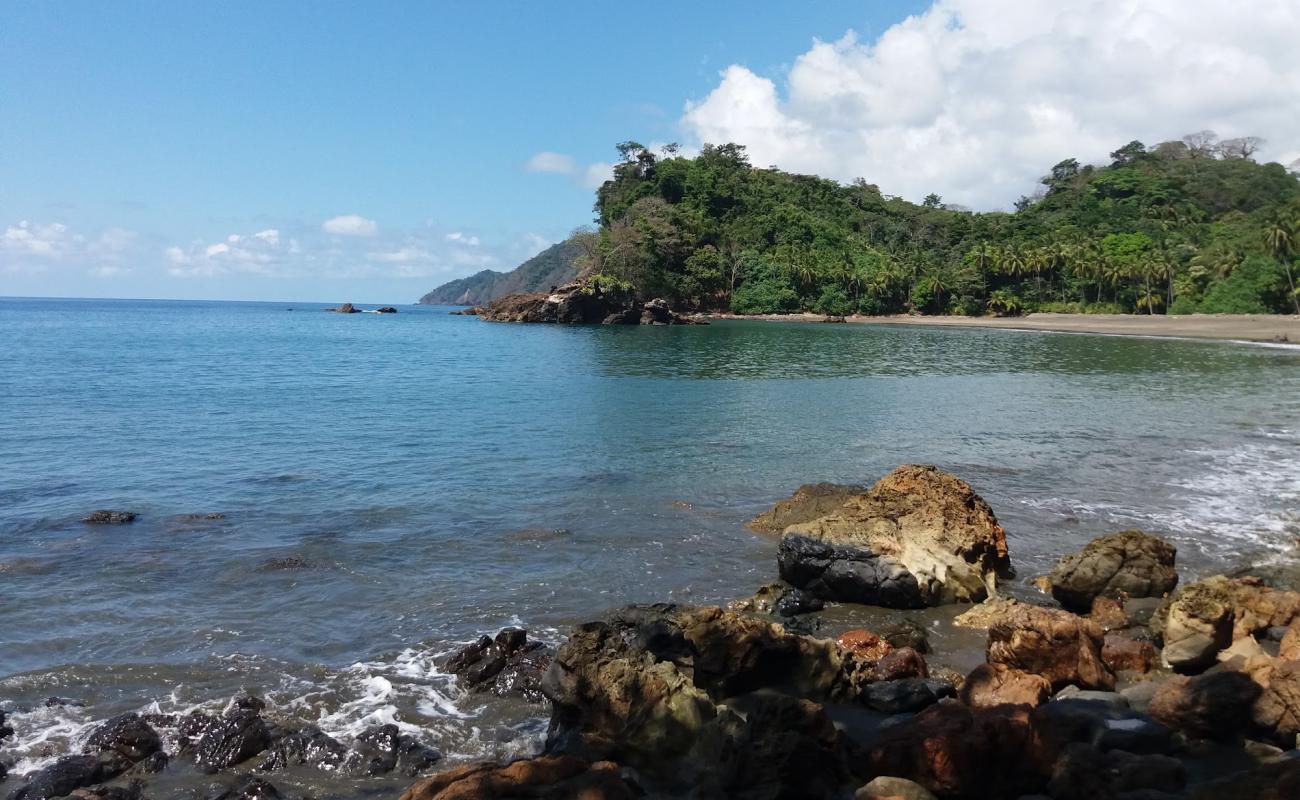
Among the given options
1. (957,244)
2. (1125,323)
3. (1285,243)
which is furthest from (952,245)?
(1285,243)

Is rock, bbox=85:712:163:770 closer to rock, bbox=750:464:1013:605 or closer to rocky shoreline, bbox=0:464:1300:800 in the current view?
rocky shoreline, bbox=0:464:1300:800

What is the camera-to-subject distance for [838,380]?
45906 mm

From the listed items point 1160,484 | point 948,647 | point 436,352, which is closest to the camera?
point 948,647

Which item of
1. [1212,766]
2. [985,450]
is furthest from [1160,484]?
[1212,766]

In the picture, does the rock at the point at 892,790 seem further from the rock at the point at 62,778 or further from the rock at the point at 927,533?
the rock at the point at 62,778

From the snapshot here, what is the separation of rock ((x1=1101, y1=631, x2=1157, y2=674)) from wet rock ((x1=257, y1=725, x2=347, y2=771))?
8.77 metres

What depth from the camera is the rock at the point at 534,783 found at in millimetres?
6205

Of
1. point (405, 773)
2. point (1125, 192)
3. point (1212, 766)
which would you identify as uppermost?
point (1125, 192)

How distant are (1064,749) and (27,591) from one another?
49.2 feet

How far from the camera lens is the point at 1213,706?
7.85 m

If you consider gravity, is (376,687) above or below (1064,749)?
below

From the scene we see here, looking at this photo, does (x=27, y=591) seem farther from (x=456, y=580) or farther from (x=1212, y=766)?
(x=1212, y=766)

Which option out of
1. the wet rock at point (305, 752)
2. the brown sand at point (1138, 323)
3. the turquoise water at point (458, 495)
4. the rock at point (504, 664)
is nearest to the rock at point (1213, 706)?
the turquoise water at point (458, 495)

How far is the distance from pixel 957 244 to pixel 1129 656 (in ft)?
444
